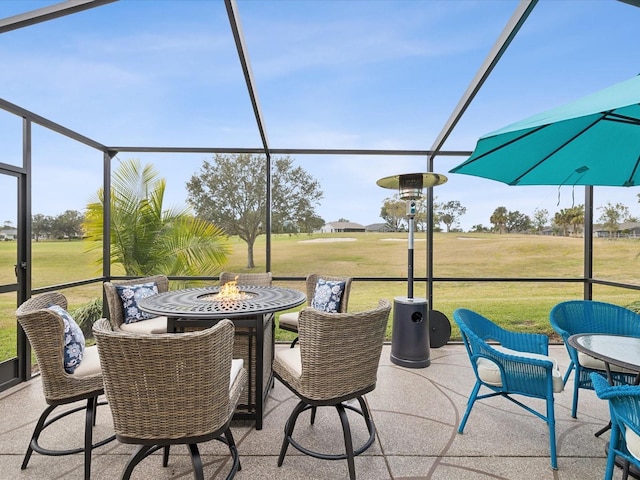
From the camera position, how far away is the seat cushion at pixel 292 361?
197cm

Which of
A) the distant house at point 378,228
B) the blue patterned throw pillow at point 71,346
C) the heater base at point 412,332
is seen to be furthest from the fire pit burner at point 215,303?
the distant house at point 378,228

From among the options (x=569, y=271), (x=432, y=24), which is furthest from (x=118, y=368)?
(x=569, y=271)

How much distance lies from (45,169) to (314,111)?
4843mm

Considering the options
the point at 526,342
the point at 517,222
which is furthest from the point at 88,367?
the point at 517,222

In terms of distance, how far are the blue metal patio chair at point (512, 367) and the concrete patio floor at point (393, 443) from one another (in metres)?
0.18

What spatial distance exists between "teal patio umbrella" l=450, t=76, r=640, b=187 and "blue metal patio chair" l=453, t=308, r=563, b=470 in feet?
3.85

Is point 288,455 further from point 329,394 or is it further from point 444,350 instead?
point 444,350

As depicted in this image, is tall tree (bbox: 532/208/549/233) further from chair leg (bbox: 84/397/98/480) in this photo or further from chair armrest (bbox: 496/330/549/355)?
chair leg (bbox: 84/397/98/480)

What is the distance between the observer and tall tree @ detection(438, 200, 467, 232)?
664 centimetres

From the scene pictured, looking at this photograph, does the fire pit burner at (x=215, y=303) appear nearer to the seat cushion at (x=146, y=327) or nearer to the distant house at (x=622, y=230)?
the seat cushion at (x=146, y=327)

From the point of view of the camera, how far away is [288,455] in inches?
81.4

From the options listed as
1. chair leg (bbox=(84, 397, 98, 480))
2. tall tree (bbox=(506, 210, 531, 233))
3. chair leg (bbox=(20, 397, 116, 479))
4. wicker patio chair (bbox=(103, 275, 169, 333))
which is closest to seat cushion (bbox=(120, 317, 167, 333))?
wicker patio chair (bbox=(103, 275, 169, 333))

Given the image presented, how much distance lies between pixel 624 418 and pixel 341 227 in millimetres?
5738

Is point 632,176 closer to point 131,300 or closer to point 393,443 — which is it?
point 393,443
